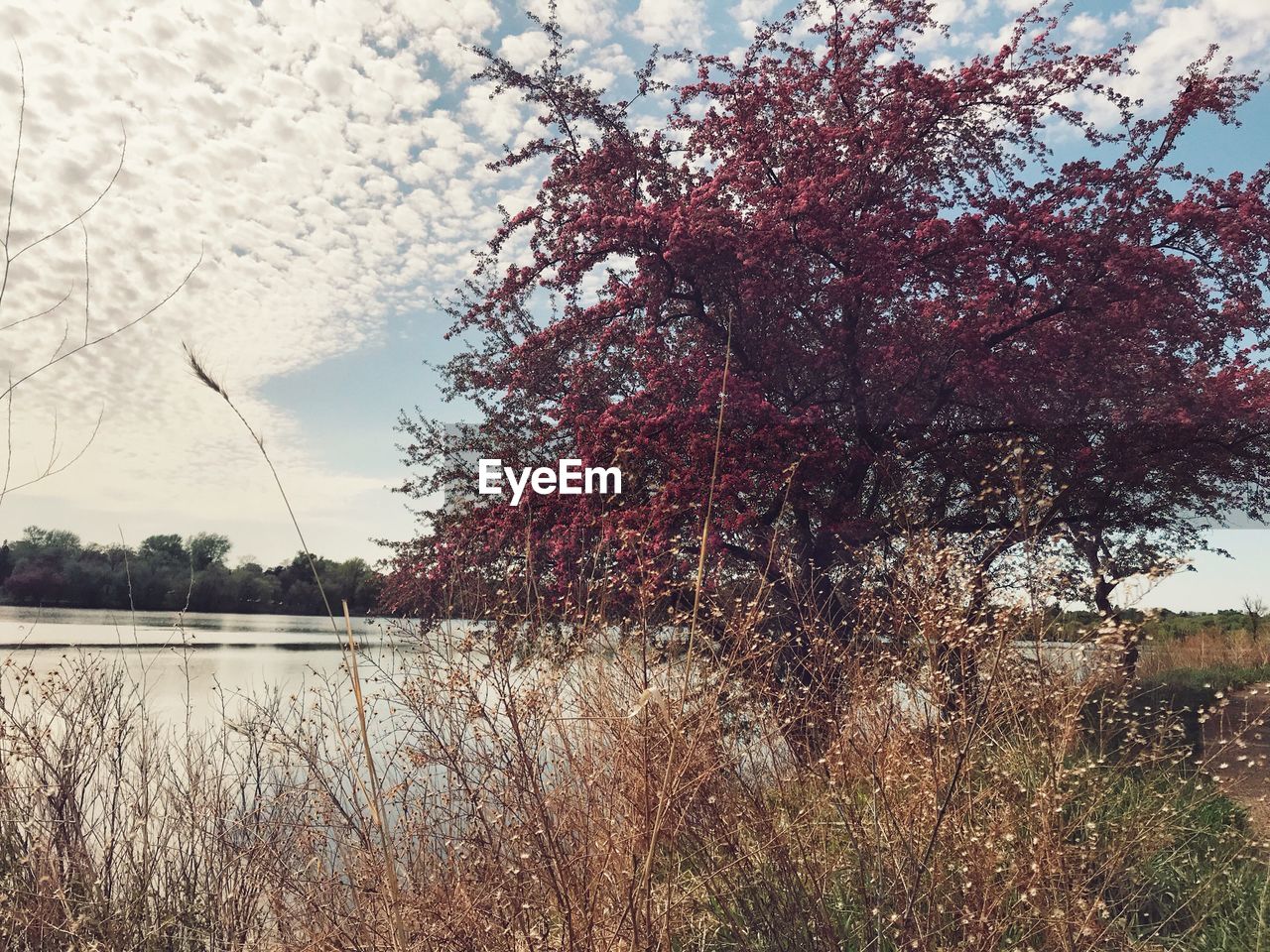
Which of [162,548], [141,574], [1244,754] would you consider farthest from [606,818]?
[162,548]

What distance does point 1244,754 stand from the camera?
635cm

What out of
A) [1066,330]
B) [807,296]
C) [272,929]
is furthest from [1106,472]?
[272,929]

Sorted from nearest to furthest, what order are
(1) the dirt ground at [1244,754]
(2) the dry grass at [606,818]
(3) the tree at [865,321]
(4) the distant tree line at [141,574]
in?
(2) the dry grass at [606,818] → (1) the dirt ground at [1244,754] → (3) the tree at [865,321] → (4) the distant tree line at [141,574]

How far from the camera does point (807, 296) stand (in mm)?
7887

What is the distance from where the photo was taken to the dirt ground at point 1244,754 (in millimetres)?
3197

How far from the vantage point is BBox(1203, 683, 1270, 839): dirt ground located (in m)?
3.20

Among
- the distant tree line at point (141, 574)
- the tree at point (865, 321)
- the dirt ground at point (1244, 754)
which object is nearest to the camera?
the dirt ground at point (1244, 754)

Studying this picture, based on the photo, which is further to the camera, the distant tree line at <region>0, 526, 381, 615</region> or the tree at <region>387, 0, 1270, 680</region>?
the distant tree line at <region>0, 526, 381, 615</region>

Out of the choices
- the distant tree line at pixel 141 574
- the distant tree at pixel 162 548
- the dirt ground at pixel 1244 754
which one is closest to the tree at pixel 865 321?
the dirt ground at pixel 1244 754

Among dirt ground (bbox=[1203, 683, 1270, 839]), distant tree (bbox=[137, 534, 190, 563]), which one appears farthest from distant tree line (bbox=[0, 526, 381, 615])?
dirt ground (bbox=[1203, 683, 1270, 839])

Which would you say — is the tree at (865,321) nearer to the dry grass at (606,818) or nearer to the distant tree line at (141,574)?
the dry grass at (606,818)

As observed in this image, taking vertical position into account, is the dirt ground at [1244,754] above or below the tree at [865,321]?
below

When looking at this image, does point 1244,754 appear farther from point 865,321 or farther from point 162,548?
point 162,548

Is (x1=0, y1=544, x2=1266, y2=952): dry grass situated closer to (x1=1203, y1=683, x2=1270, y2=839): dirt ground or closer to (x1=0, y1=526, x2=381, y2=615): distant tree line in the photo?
(x1=1203, y1=683, x2=1270, y2=839): dirt ground
